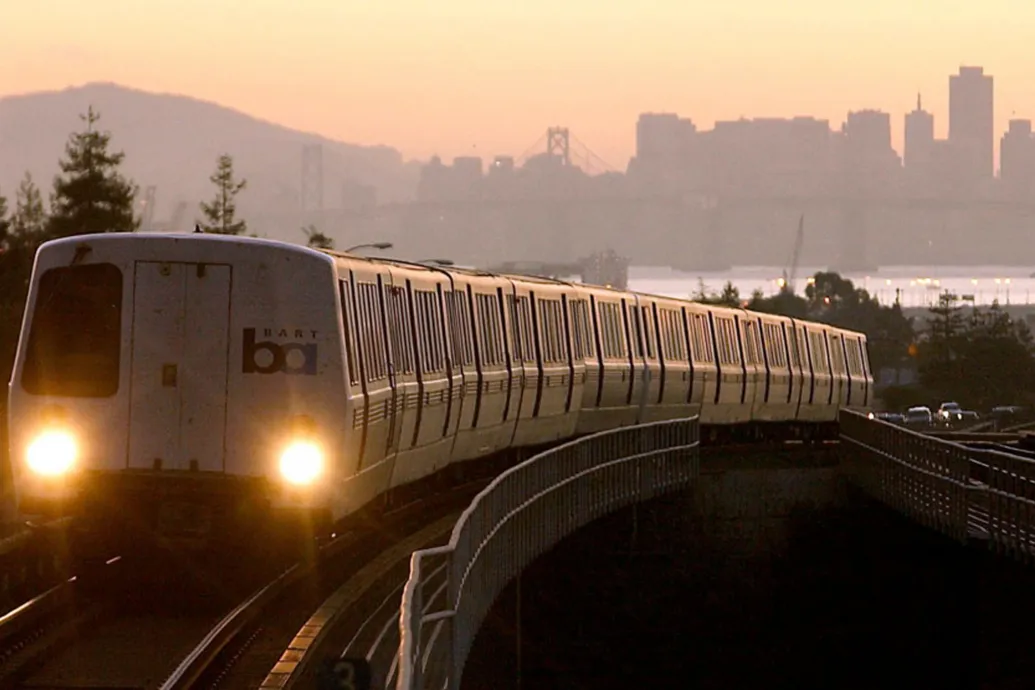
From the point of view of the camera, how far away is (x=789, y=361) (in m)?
60.4

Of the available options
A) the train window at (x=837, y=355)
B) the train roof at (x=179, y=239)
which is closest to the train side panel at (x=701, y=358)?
the train window at (x=837, y=355)

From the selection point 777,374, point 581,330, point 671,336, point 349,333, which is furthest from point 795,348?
point 349,333

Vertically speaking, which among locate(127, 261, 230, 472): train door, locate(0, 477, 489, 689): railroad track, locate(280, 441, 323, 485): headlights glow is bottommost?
locate(0, 477, 489, 689): railroad track

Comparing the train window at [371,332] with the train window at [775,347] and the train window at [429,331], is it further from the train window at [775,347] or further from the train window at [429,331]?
the train window at [775,347]

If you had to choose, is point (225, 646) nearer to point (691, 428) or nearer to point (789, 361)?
point (691, 428)

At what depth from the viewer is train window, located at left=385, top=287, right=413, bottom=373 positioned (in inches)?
1027

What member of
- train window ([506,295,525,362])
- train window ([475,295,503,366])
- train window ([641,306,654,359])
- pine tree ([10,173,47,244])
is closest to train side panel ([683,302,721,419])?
train window ([641,306,654,359])

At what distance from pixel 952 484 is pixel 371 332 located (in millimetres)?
10893

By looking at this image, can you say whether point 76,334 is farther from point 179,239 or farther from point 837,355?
point 837,355

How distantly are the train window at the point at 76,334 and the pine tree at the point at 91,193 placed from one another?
101562 mm

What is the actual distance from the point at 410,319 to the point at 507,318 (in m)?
8.08

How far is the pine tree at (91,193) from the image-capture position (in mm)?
125125

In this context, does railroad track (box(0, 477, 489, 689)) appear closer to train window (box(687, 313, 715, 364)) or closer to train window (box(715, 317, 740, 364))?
train window (box(687, 313, 715, 364))

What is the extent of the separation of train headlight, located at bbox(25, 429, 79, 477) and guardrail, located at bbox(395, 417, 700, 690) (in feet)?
12.9
